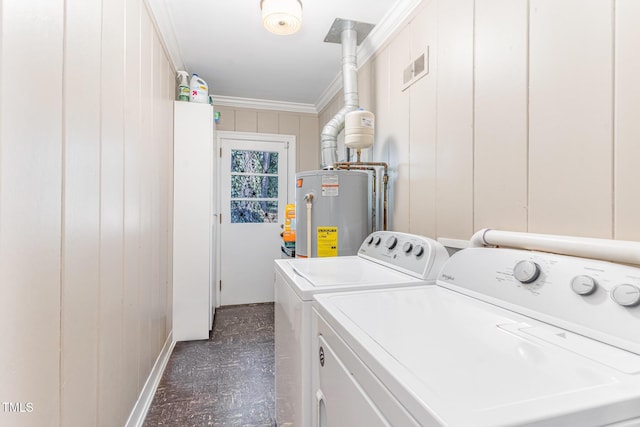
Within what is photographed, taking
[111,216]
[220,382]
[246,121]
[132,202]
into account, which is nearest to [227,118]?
[246,121]

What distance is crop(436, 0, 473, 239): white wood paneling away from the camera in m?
1.39

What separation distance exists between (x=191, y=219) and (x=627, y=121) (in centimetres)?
269

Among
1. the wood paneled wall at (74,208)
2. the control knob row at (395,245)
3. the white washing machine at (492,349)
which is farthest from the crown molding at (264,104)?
the white washing machine at (492,349)

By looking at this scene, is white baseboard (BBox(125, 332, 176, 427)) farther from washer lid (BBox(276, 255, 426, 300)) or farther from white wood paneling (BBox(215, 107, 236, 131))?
white wood paneling (BBox(215, 107, 236, 131))

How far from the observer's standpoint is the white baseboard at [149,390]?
5.22 ft

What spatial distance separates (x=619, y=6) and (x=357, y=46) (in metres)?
1.78

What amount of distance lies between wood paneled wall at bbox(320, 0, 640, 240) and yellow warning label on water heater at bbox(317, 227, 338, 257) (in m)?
0.46

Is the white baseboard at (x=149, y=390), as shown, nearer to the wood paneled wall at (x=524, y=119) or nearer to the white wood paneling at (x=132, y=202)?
the white wood paneling at (x=132, y=202)

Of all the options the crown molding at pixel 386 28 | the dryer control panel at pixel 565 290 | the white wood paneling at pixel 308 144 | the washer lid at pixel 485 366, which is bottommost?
the washer lid at pixel 485 366

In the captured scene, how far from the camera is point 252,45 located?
94.5 inches

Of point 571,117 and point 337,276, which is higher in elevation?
point 571,117

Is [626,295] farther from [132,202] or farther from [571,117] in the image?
[132,202]

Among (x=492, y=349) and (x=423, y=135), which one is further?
(x=423, y=135)

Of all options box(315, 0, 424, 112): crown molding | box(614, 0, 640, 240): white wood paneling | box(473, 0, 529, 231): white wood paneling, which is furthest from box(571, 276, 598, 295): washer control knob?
box(315, 0, 424, 112): crown molding
